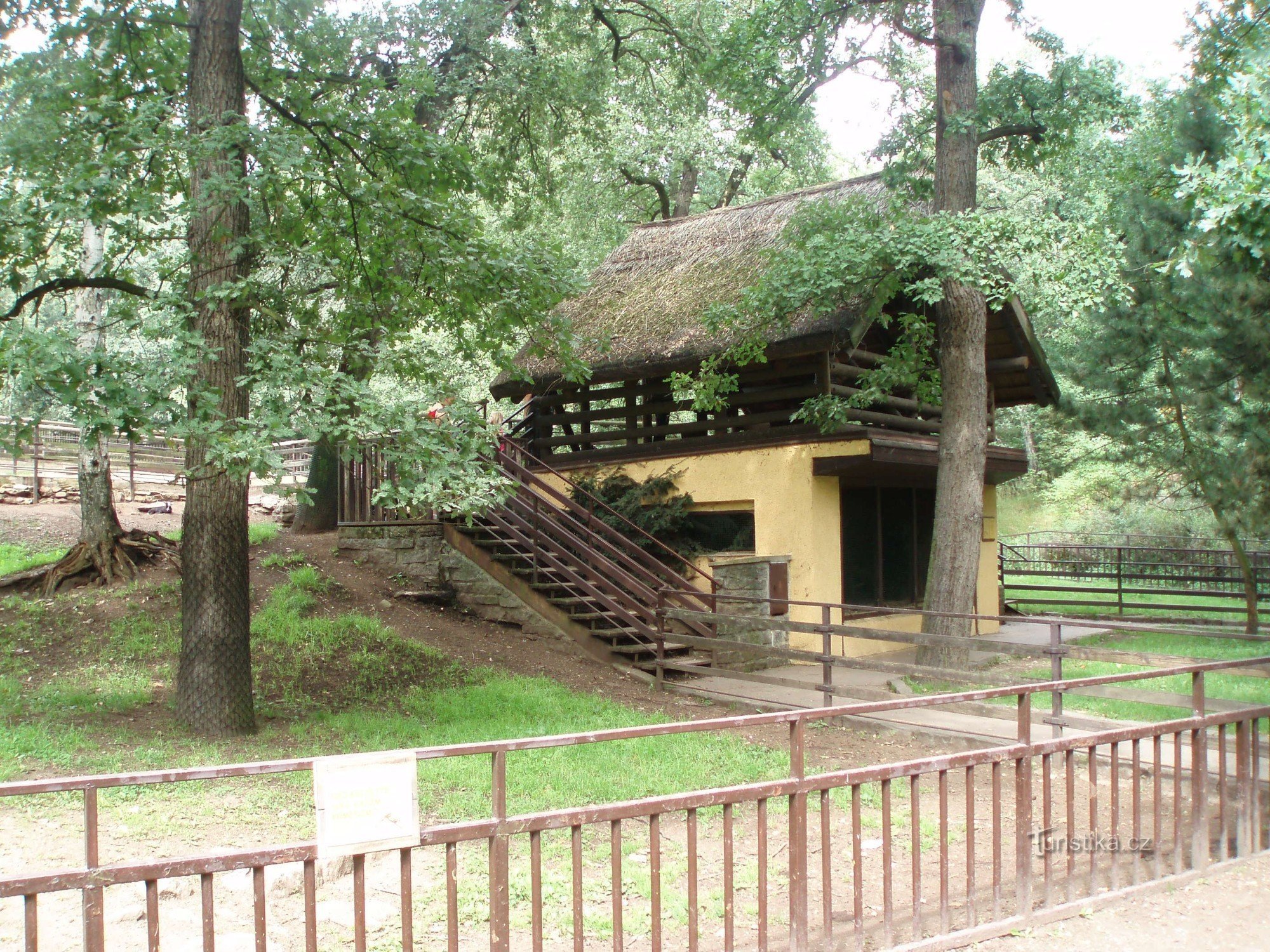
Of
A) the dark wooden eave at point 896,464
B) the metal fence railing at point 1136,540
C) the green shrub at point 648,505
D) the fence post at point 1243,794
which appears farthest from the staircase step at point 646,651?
the metal fence railing at point 1136,540

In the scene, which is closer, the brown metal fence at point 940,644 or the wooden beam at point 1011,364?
the brown metal fence at point 940,644

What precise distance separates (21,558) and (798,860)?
1353 centimetres

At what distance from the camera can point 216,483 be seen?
8.55 meters

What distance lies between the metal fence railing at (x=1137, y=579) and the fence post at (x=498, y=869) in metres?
13.7

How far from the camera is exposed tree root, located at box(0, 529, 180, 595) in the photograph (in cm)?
1219

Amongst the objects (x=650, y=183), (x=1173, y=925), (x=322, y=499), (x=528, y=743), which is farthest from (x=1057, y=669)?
(x=650, y=183)

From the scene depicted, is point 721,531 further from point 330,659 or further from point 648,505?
point 330,659

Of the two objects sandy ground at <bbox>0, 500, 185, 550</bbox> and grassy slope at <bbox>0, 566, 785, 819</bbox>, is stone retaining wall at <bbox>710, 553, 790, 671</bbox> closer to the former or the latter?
grassy slope at <bbox>0, 566, 785, 819</bbox>

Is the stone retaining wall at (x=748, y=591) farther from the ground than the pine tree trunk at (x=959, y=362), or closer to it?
closer to it

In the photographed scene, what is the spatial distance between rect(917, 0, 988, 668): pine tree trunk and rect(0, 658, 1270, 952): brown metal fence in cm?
490

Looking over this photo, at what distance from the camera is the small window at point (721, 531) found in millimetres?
14914

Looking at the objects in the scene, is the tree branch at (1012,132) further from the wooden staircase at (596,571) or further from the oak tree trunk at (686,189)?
the oak tree trunk at (686,189)

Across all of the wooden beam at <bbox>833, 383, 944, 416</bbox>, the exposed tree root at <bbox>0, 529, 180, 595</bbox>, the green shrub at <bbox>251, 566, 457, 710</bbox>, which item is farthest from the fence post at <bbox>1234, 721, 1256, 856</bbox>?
the exposed tree root at <bbox>0, 529, 180, 595</bbox>

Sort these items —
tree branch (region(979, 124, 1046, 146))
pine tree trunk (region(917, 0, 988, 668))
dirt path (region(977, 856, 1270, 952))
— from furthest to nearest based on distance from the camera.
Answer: tree branch (region(979, 124, 1046, 146)) < pine tree trunk (region(917, 0, 988, 668)) < dirt path (region(977, 856, 1270, 952))
